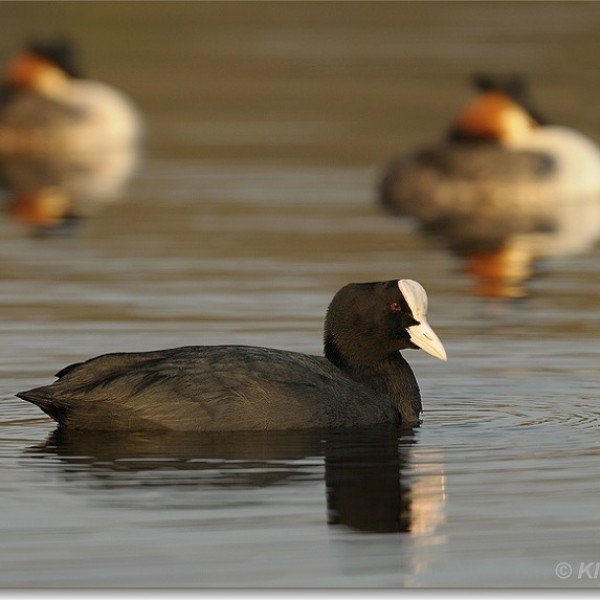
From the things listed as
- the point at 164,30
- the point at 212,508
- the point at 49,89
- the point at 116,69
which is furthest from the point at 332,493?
the point at 164,30

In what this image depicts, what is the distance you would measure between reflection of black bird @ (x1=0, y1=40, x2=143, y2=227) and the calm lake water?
707 mm

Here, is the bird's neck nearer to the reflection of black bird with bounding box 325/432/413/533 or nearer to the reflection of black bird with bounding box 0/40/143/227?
the reflection of black bird with bounding box 325/432/413/533

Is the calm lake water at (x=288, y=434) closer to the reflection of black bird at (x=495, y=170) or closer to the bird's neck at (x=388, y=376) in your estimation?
the bird's neck at (x=388, y=376)

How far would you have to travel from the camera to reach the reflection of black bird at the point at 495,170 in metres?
27.0

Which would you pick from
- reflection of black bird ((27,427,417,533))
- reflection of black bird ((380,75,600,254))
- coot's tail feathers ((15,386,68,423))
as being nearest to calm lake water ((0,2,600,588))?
reflection of black bird ((27,427,417,533))

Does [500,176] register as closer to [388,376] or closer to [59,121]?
[59,121]

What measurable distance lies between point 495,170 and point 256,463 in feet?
54.2

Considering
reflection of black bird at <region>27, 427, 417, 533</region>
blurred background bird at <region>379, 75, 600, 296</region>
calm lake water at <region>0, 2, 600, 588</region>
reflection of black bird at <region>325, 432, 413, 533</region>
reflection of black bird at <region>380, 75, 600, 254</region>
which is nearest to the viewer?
calm lake water at <region>0, 2, 600, 588</region>

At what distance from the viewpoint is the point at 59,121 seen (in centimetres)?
3466

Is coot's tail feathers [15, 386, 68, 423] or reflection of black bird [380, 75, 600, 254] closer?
coot's tail feathers [15, 386, 68, 423]

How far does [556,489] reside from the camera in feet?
35.0

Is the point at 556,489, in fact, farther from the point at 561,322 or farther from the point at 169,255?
the point at 169,255

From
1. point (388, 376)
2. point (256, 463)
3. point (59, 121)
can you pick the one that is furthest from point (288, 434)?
point (59, 121)

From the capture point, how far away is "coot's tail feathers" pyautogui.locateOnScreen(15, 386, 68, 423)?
11.9 metres
